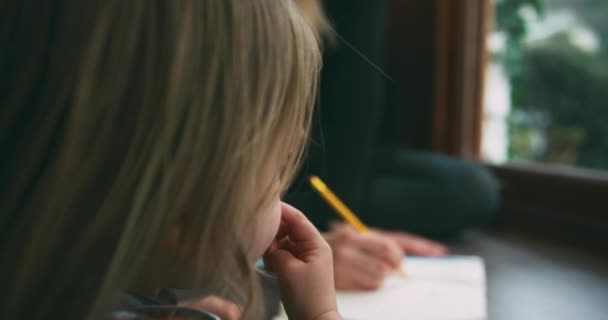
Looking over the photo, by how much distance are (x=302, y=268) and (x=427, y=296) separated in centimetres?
24

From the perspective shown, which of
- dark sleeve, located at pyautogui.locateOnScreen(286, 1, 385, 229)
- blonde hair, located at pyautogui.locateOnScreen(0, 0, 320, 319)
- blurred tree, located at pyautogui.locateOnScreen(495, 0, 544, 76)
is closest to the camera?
blonde hair, located at pyautogui.locateOnScreen(0, 0, 320, 319)

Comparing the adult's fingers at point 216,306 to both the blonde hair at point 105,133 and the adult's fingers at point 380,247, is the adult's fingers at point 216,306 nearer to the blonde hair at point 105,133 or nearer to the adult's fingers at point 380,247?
the blonde hair at point 105,133

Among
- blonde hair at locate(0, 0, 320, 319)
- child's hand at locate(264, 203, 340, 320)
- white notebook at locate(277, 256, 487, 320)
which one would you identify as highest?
blonde hair at locate(0, 0, 320, 319)

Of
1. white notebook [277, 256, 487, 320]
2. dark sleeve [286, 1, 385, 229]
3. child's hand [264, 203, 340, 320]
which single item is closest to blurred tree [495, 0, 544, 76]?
dark sleeve [286, 1, 385, 229]

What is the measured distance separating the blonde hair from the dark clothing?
24 cm

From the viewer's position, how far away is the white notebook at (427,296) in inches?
19.0

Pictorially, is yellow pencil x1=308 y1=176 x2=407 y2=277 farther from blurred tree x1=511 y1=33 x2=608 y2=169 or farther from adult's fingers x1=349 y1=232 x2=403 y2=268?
blurred tree x1=511 y1=33 x2=608 y2=169

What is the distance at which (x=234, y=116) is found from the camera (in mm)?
261

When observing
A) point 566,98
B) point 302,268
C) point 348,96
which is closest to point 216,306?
point 302,268

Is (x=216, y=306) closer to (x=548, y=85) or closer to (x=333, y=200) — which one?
(x=333, y=200)

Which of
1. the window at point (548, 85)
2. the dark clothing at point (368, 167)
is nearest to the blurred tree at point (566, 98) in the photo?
the window at point (548, 85)

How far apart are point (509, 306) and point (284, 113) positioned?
0.34 meters

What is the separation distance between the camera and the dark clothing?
724mm

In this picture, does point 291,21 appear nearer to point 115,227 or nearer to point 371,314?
point 115,227
